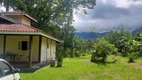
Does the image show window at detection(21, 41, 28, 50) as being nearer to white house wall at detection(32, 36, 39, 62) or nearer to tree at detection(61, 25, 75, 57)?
white house wall at detection(32, 36, 39, 62)

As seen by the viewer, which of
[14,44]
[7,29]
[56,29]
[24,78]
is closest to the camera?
[24,78]

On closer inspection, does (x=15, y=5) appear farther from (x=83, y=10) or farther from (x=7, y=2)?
(x=83, y=10)

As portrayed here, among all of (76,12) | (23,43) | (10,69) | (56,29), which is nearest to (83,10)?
(76,12)

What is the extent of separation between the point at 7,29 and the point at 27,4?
24081 mm

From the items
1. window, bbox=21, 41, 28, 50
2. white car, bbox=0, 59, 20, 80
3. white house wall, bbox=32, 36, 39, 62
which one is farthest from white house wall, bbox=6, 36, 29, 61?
white car, bbox=0, 59, 20, 80

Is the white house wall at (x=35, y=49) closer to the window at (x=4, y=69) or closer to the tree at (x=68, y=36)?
the window at (x=4, y=69)

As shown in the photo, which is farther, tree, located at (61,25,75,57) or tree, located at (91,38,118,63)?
tree, located at (61,25,75,57)

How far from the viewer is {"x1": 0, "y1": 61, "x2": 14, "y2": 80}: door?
26.2 ft

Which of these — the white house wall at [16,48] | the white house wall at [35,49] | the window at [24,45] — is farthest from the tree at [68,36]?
the white house wall at [16,48]

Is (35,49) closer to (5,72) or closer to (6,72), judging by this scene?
(6,72)

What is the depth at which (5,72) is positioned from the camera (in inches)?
333

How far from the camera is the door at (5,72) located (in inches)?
314

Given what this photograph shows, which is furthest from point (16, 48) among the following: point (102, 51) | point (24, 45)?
point (102, 51)

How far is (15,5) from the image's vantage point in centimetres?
4591
